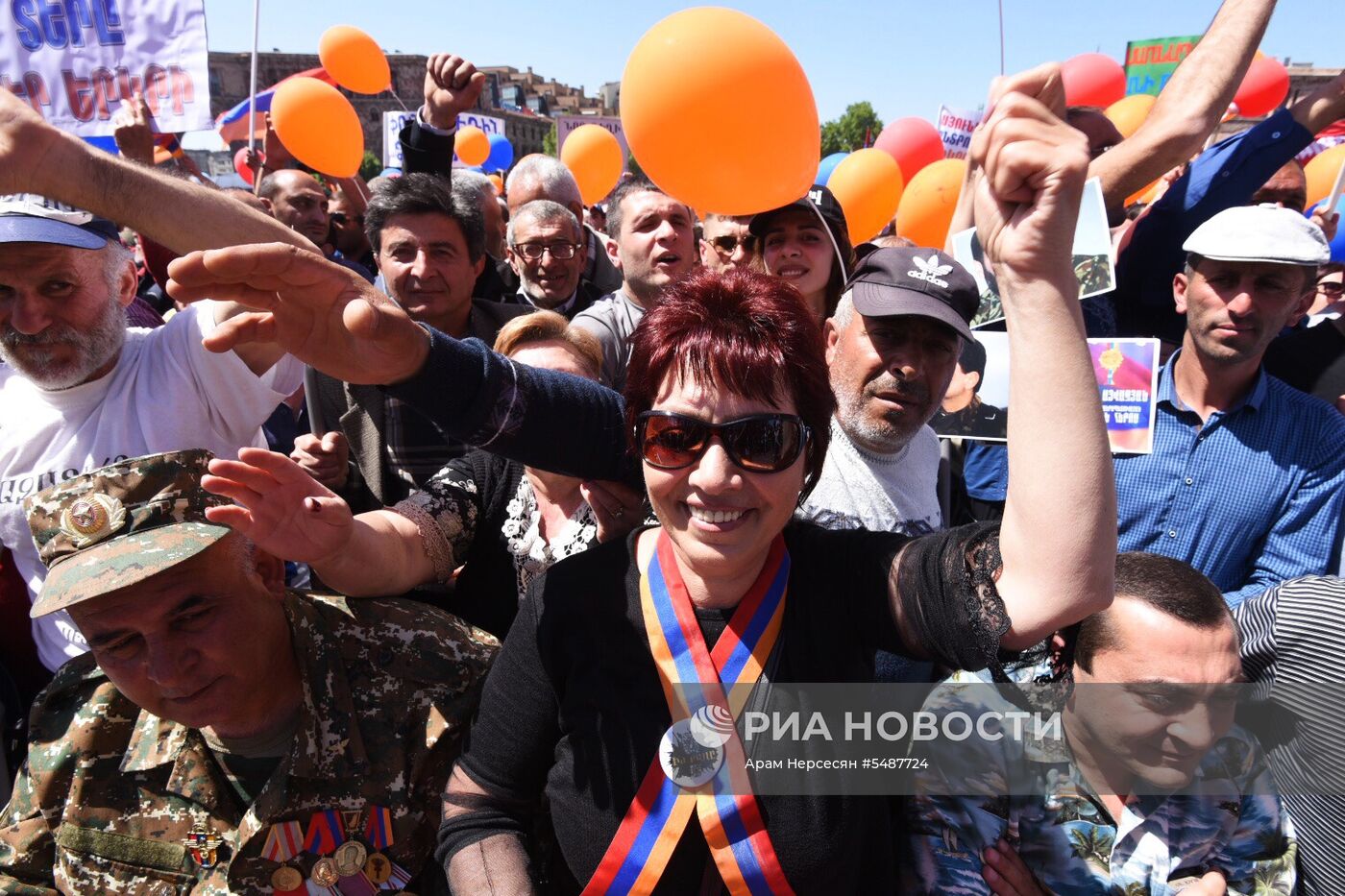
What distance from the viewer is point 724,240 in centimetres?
347

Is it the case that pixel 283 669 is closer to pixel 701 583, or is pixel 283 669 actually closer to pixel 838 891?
pixel 701 583

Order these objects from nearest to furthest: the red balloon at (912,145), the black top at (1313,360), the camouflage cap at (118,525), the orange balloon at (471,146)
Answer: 1. the camouflage cap at (118,525)
2. the black top at (1313,360)
3. the red balloon at (912,145)
4. the orange balloon at (471,146)

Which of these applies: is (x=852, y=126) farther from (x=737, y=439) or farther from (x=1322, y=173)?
(x=737, y=439)

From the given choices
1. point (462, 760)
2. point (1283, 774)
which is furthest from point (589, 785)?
point (1283, 774)

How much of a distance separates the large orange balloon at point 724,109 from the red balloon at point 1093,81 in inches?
279

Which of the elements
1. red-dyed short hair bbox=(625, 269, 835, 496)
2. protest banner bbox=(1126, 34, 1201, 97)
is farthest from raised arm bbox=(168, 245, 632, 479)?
protest banner bbox=(1126, 34, 1201, 97)

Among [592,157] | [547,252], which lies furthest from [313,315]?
[592,157]

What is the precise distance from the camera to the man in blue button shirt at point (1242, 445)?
2508mm

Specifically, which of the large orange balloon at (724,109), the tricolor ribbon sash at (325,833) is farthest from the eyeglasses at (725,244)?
the tricolor ribbon sash at (325,833)

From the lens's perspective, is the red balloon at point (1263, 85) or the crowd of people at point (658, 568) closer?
the crowd of people at point (658, 568)

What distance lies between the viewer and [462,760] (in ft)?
5.47

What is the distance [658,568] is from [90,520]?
1323 mm

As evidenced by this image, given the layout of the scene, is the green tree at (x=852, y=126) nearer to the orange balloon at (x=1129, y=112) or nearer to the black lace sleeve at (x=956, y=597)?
the orange balloon at (x=1129, y=112)

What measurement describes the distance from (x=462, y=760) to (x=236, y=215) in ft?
3.91
